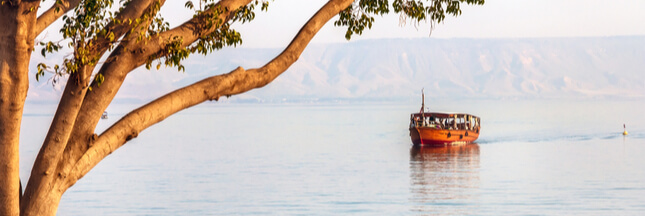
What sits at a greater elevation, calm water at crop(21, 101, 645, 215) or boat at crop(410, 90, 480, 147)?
boat at crop(410, 90, 480, 147)

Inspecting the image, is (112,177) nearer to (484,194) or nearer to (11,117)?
(484,194)

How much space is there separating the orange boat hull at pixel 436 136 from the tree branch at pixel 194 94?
7254 centimetres

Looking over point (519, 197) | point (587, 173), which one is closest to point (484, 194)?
point (519, 197)

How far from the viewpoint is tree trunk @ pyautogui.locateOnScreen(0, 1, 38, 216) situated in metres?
12.4

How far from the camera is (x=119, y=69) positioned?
1363 cm

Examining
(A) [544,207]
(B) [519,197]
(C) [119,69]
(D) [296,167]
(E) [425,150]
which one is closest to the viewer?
(C) [119,69]

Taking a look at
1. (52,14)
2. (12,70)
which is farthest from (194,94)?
(12,70)

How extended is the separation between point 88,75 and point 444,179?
163ft

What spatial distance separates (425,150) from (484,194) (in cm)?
3539

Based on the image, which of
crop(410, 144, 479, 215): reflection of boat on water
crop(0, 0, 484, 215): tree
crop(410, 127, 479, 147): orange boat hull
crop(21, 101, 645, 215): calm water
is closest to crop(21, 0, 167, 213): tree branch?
crop(0, 0, 484, 215): tree

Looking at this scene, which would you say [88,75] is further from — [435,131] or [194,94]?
[435,131]

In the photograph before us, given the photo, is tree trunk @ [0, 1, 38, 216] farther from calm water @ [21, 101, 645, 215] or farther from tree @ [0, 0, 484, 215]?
calm water @ [21, 101, 645, 215]

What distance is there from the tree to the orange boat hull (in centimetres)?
7296

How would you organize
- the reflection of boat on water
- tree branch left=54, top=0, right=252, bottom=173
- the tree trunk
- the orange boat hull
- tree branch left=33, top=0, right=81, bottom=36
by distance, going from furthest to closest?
the orange boat hull < the reflection of boat on water < tree branch left=54, top=0, right=252, bottom=173 < tree branch left=33, top=0, right=81, bottom=36 < the tree trunk
